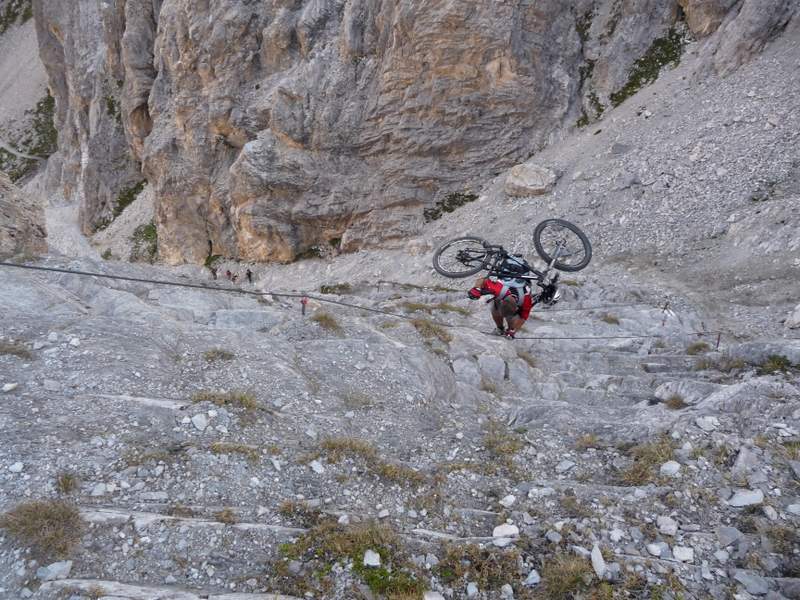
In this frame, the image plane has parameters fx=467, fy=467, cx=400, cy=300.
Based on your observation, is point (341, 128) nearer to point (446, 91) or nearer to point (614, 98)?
point (446, 91)

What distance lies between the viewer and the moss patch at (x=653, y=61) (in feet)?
95.3

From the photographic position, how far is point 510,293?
12.2m

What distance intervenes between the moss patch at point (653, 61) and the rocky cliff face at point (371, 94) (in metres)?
0.09

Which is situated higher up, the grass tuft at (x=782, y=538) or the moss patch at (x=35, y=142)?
the moss patch at (x=35, y=142)

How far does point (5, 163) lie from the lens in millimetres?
66500

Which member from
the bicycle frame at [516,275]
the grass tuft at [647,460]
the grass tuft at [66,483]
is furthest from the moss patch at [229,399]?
the bicycle frame at [516,275]

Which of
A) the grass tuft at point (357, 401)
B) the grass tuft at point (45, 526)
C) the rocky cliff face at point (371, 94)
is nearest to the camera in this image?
the grass tuft at point (45, 526)

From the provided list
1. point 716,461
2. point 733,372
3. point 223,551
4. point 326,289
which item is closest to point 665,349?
point 733,372

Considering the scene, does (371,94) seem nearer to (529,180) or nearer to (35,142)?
(529,180)

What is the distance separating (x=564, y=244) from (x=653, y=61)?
74.8ft

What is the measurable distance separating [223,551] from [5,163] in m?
85.1

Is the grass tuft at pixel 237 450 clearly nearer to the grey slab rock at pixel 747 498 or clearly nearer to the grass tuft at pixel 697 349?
the grey slab rock at pixel 747 498

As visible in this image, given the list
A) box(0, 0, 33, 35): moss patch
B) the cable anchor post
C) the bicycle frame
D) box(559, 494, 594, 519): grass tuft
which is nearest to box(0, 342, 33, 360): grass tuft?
box(559, 494, 594, 519): grass tuft

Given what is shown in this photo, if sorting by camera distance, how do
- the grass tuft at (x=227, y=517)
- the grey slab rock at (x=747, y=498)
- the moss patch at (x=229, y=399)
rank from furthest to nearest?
the moss patch at (x=229, y=399), the grey slab rock at (x=747, y=498), the grass tuft at (x=227, y=517)
